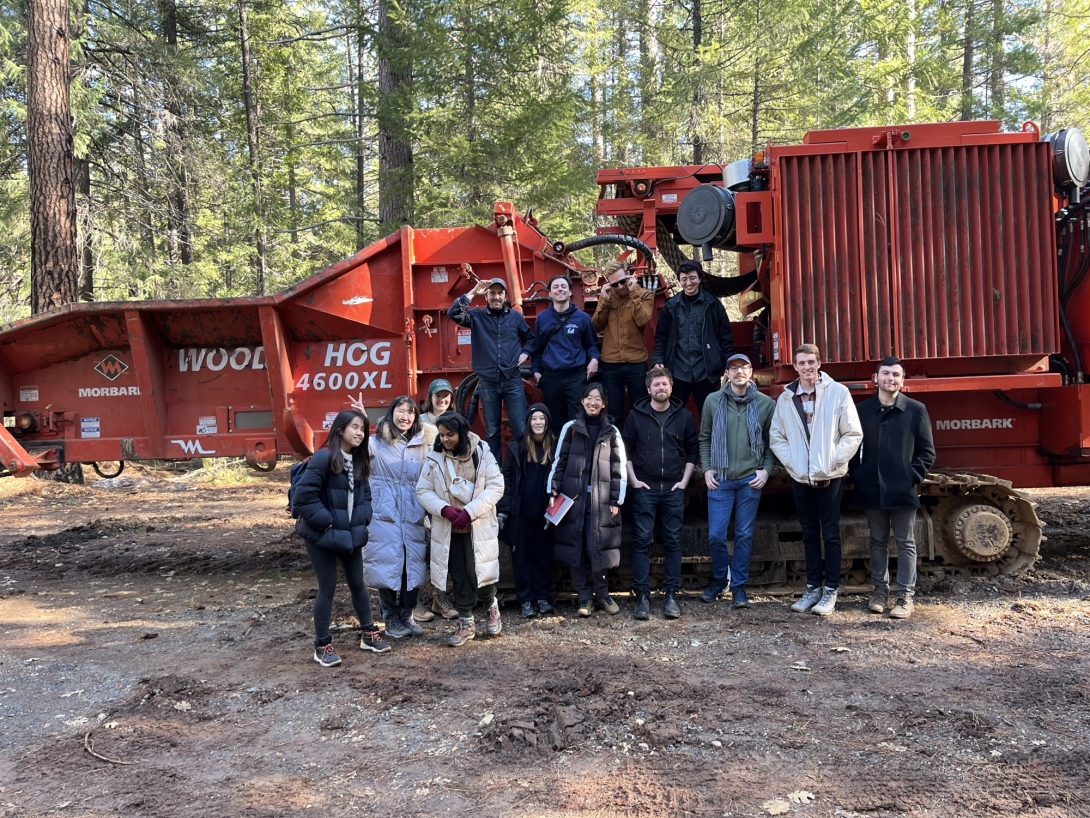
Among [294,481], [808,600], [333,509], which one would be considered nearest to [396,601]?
[333,509]

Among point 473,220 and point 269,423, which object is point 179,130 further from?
point 269,423

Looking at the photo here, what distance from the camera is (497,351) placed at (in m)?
6.30

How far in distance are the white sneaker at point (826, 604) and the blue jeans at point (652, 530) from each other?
984mm

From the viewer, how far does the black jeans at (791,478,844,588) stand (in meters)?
5.77

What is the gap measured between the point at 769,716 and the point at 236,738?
105 inches

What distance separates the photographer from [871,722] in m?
3.95

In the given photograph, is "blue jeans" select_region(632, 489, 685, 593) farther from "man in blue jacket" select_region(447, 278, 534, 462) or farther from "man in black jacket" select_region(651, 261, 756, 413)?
"man in blue jacket" select_region(447, 278, 534, 462)

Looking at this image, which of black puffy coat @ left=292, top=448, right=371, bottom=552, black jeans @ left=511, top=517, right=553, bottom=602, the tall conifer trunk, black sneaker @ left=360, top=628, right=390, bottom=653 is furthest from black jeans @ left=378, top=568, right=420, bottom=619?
the tall conifer trunk

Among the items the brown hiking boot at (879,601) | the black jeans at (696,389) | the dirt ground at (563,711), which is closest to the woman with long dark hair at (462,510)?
the dirt ground at (563,711)

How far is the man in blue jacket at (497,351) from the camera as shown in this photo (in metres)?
6.30

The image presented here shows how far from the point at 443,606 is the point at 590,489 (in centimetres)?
147

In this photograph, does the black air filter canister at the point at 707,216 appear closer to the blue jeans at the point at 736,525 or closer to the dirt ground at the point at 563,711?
the blue jeans at the point at 736,525

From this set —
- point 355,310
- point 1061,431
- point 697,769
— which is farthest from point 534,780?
point 1061,431

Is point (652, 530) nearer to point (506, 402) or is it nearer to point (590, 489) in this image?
point (590, 489)
